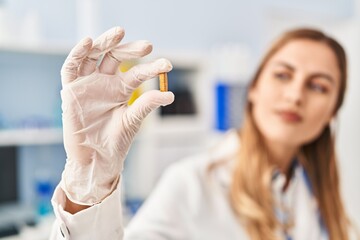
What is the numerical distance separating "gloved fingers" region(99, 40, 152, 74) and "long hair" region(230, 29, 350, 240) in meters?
0.66

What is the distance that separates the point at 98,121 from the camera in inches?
21.4

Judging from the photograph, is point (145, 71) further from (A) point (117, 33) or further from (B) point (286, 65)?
(B) point (286, 65)

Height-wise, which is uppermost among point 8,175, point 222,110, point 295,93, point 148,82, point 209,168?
point 295,93

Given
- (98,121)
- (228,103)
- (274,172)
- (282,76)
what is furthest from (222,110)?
(98,121)

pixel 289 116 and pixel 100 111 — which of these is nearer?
pixel 100 111

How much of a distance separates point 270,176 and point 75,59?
81cm

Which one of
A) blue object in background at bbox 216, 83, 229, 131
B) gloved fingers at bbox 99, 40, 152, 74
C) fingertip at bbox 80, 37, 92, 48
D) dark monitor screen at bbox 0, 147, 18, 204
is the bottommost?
dark monitor screen at bbox 0, 147, 18, 204

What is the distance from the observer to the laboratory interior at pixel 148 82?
1747mm

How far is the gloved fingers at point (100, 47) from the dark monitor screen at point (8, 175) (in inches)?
56.1

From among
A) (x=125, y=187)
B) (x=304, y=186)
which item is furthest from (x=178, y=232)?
(x=125, y=187)

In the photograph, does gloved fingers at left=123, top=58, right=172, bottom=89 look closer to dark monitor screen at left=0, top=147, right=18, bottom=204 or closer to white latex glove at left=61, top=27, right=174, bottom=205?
white latex glove at left=61, top=27, right=174, bottom=205

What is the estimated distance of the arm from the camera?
0.51m

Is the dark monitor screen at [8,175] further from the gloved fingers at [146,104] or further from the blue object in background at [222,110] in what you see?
the gloved fingers at [146,104]

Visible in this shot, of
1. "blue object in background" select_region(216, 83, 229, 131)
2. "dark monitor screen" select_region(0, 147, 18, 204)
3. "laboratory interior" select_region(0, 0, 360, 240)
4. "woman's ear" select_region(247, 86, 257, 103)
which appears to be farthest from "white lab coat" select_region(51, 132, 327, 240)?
"blue object in background" select_region(216, 83, 229, 131)
